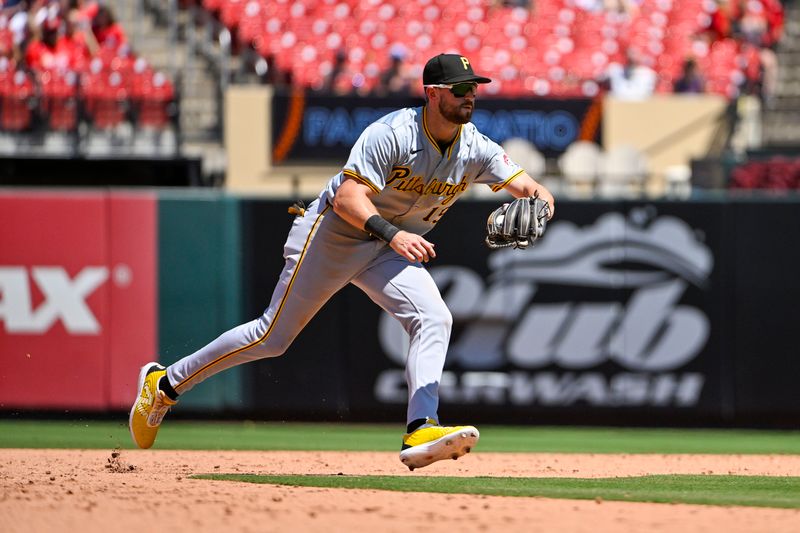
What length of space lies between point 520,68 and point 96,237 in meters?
5.40

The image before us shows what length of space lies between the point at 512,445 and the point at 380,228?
158 inches

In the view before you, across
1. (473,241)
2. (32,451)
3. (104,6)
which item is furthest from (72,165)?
(32,451)

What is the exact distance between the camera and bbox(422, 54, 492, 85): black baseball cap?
19.5 feet

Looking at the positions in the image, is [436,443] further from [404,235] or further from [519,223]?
[519,223]

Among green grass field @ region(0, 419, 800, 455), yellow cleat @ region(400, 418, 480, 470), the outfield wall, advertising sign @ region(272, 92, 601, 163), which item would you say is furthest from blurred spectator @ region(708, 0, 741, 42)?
yellow cleat @ region(400, 418, 480, 470)

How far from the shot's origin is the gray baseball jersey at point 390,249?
237 inches

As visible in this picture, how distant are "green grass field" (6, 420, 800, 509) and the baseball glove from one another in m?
1.12

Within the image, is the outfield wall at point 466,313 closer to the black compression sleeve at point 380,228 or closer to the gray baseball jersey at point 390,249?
the gray baseball jersey at point 390,249

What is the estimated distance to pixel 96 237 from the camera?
1089 cm

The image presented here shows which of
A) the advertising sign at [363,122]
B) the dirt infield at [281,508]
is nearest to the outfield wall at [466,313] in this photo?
the advertising sign at [363,122]

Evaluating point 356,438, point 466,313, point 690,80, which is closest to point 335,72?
point 690,80

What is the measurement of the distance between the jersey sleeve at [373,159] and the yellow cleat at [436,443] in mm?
1091

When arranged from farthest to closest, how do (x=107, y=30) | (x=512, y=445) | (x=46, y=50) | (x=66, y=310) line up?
(x=107, y=30) < (x=46, y=50) < (x=66, y=310) < (x=512, y=445)

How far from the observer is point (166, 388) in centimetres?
680
